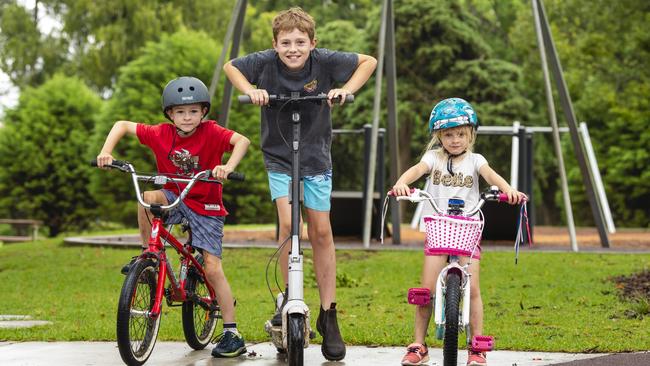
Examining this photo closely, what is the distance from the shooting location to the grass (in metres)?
7.21

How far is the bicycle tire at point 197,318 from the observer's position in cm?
647

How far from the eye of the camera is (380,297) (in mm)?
9914

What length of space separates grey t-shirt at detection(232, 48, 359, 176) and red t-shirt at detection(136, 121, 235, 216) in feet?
0.89

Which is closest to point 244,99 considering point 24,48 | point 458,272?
point 458,272

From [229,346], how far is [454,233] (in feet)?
4.65

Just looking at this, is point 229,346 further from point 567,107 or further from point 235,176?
point 567,107

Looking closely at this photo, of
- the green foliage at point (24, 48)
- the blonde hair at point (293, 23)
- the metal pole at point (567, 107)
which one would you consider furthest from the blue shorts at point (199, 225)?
the green foliage at point (24, 48)

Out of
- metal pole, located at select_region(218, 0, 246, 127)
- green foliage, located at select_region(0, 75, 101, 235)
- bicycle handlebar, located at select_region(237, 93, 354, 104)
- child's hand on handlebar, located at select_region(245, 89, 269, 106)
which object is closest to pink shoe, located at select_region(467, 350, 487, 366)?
bicycle handlebar, located at select_region(237, 93, 354, 104)

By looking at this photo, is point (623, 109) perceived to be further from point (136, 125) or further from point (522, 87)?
point (136, 125)

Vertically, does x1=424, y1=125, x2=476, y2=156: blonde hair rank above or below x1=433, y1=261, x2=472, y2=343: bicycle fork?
above

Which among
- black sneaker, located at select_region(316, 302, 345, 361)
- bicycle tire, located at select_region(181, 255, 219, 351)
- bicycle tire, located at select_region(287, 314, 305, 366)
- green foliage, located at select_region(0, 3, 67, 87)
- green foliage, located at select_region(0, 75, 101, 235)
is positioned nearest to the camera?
bicycle tire, located at select_region(287, 314, 305, 366)

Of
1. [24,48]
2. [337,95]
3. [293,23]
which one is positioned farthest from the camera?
→ [24,48]

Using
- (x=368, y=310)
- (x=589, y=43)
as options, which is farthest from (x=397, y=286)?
(x=589, y=43)

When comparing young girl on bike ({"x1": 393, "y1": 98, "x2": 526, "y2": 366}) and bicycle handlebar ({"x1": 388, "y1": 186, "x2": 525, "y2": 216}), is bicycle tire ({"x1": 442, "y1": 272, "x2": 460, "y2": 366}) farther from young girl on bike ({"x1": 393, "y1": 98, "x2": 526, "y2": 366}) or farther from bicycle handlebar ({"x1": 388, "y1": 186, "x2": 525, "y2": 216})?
bicycle handlebar ({"x1": 388, "y1": 186, "x2": 525, "y2": 216})
